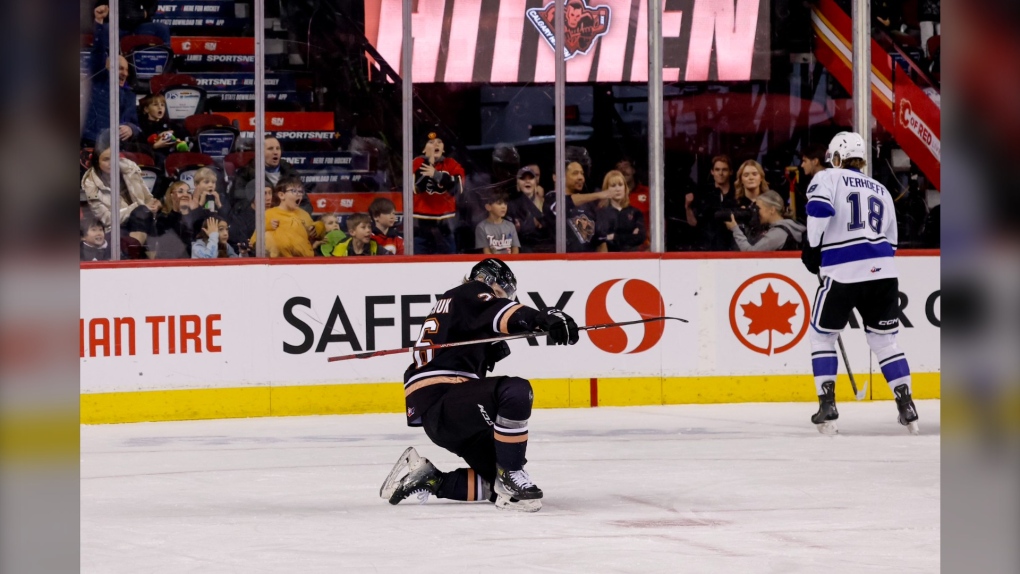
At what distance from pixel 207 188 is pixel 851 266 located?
3.84 metres

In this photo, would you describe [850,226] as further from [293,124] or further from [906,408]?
[293,124]

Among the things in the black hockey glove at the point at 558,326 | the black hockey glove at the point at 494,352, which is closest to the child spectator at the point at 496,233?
the black hockey glove at the point at 494,352

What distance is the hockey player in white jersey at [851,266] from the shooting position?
6.79m

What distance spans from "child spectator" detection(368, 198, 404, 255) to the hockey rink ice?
3.93ft

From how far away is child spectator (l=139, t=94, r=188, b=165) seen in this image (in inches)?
324

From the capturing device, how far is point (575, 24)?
8930mm

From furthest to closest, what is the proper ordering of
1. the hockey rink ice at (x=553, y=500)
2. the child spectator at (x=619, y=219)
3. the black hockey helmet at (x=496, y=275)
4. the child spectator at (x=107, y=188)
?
the child spectator at (x=619, y=219)
the child spectator at (x=107, y=188)
the black hockey helmet at (x=496, y=275)
the hockey rink ice at (x=553, y=500)

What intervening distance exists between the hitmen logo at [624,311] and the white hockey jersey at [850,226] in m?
1.61

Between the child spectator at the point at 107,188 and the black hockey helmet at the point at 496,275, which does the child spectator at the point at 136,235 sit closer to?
the child spectator at the point at 107,188

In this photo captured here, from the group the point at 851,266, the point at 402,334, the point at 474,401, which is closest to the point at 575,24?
the point at 402,334

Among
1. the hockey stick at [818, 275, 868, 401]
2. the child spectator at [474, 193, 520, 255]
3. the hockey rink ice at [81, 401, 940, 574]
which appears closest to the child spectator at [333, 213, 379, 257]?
the child spectator at [474, 193, 520, 255]
